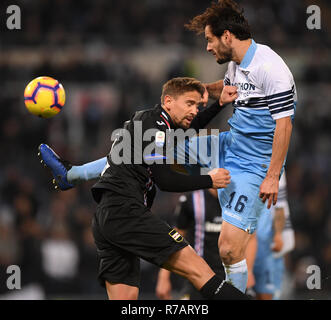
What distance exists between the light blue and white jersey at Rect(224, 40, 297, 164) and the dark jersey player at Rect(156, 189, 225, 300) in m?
0.96

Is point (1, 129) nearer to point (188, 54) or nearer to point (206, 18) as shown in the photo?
point (188, 54)

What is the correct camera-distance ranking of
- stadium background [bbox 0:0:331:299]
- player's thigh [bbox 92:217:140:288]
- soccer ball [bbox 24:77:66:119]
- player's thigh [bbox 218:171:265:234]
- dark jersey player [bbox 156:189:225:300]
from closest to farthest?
player's thigh [bbox 92:217:140:288] < player's thigh [bbox 218:171:265:234] < soccer ball [bbox 24:77:66:119] < dark jersey player [bbox 156:189:225:300] < stadium background [bbox 0:0:331:299]

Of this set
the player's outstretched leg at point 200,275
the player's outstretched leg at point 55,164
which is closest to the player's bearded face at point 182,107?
the player's outstretched leg at point 200,275

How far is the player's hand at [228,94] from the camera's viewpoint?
16.8 feet

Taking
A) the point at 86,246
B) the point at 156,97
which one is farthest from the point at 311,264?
the point at 156,97

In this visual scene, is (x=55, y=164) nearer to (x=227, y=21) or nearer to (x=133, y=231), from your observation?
(x=133, y=231)

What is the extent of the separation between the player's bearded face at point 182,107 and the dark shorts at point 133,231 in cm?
76

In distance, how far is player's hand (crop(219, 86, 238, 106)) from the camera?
5121 mm

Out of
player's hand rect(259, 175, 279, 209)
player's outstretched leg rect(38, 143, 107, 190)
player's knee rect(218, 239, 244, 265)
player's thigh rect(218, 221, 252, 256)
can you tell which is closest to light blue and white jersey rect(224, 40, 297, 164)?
player's hand rect(259, 175, 279, 209)

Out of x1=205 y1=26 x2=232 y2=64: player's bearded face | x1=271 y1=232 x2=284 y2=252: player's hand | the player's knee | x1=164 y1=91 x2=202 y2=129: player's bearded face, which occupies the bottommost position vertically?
x1=271 y1=232 x2=284 y2=252: player's hand

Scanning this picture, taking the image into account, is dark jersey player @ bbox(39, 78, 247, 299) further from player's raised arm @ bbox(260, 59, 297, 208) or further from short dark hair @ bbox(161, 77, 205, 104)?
player's raised arm @ bbox(260, 59, 297, 208)

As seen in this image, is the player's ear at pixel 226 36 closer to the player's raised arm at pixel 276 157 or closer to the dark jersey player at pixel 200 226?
the player's raised arm at pixel 276 157

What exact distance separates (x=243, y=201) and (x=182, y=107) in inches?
35.2

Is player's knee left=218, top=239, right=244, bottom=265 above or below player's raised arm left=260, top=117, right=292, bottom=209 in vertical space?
below
